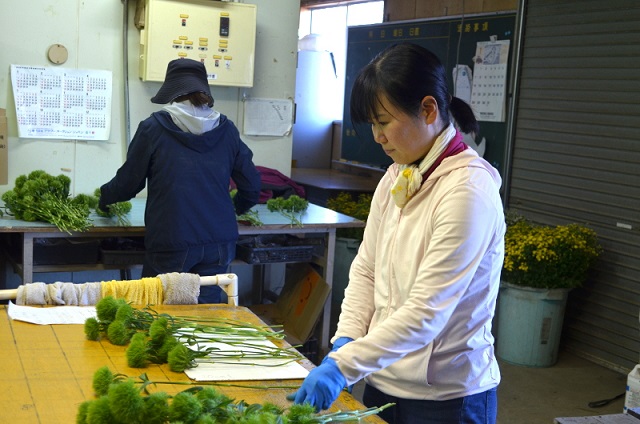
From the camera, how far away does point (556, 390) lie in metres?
4.71

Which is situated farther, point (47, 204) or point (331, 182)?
point (331, 182)

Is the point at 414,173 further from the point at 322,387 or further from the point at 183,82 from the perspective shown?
the point at 183,82

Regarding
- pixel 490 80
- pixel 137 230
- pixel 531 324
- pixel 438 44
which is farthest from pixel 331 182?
pixel 137 230

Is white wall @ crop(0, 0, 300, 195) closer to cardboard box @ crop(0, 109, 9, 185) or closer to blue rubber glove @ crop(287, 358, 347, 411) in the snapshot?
cardboard box @ crop(0, 109, 9, 185)

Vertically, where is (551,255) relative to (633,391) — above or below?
above

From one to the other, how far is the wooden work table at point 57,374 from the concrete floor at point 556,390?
2570mm

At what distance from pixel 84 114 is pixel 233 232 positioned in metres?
1.39

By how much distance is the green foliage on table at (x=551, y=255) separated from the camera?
15.9 ft

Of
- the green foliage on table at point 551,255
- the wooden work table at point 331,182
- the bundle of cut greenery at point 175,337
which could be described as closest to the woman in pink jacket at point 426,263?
the bundle of cut greenery at point 175,337

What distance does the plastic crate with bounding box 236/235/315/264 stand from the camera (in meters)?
4.49

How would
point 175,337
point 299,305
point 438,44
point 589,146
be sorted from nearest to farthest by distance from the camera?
1. point 175,337
2. point 299,305
3. point 589,146
4. point 438,44

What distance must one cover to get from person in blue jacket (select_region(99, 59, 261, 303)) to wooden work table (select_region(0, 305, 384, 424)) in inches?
58.6

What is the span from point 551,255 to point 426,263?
325 centimetres

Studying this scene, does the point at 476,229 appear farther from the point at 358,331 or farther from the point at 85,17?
the point at 85,17
